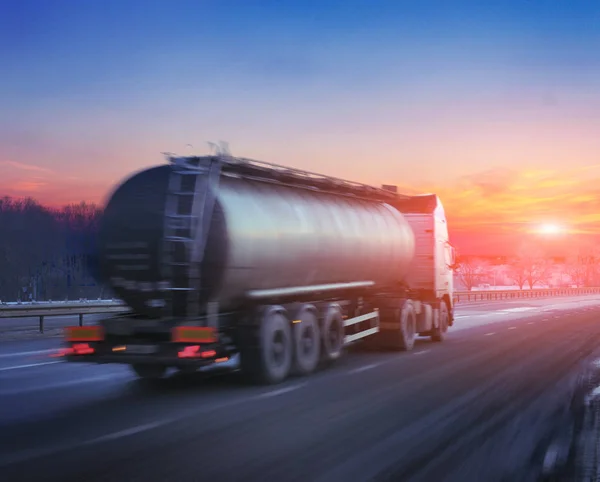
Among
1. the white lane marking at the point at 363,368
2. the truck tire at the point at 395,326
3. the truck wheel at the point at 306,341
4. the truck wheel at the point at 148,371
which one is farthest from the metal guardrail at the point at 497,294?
the truck wheel at the point at 148,371

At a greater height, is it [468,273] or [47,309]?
[468,273]

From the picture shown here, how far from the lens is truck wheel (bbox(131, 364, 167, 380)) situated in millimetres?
13188

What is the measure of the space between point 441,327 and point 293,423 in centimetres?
1310

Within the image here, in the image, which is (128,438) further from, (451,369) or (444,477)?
(451,369)

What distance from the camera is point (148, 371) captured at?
43.5 ft

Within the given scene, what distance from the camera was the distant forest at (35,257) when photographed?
82.8m

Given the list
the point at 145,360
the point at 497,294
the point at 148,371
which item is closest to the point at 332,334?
the point at 148,371

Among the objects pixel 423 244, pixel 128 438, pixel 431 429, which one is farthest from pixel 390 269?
pixel 128 438

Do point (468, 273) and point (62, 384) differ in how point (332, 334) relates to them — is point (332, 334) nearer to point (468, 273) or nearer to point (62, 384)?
point (62, 384)

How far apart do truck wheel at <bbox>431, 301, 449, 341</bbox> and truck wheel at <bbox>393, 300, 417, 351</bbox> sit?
2118mm

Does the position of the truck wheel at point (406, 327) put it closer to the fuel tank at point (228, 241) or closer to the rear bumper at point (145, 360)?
the fuel tank at point (228, 241)

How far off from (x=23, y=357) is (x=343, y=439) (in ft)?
37.4

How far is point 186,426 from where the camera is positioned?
8.70 metres

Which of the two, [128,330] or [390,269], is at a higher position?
[390,269]
